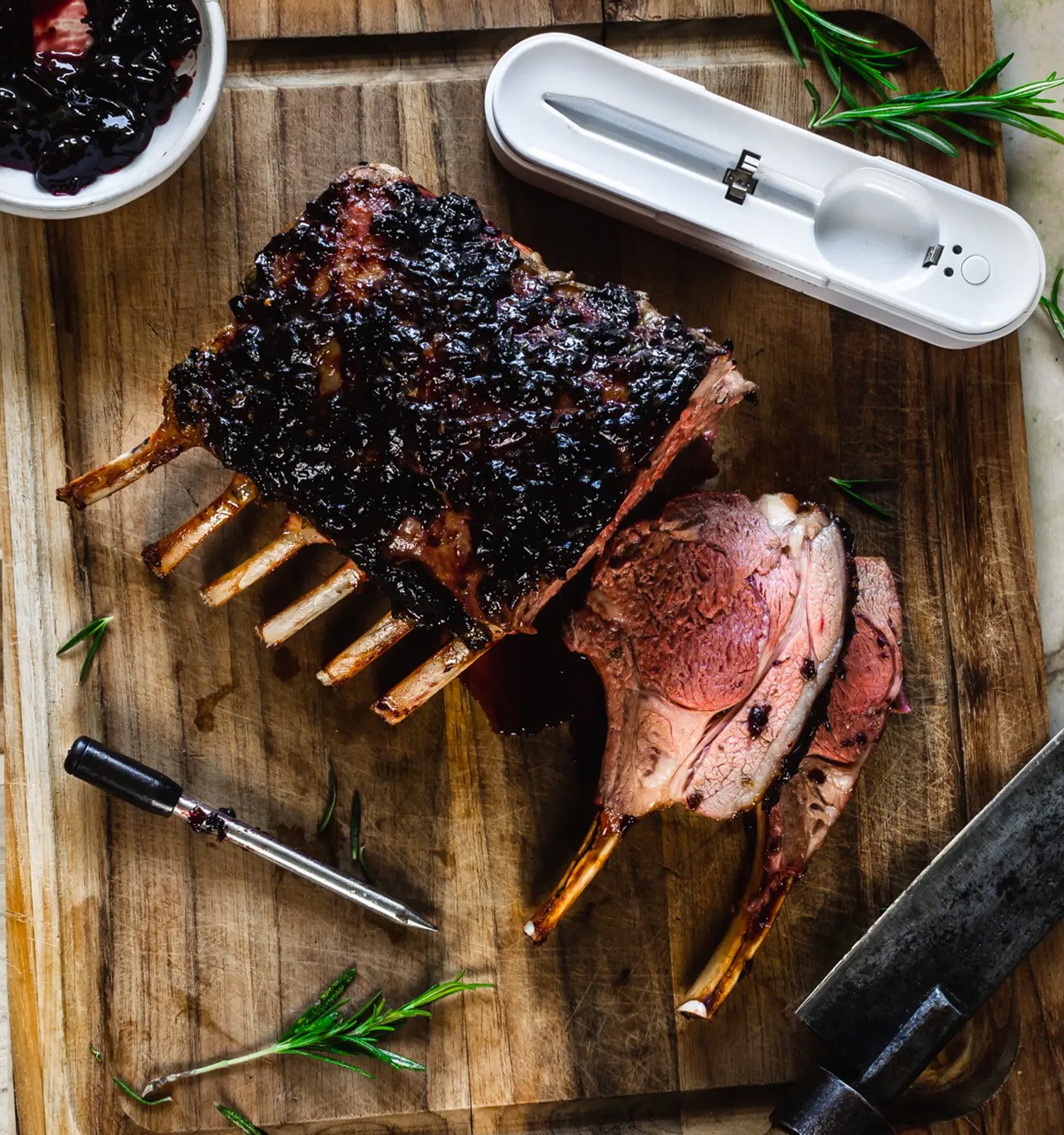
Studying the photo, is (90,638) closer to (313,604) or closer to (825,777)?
(313,604)

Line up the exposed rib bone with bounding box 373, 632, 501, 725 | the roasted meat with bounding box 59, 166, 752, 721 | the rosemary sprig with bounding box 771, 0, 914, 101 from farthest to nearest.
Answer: the rosemary sprig with bounding box 771, 0, 914, 101, the exposed rib bone with bounding box 373, 632, 501, 725, the roasted meat with bounding box 59, 166, 752, 721

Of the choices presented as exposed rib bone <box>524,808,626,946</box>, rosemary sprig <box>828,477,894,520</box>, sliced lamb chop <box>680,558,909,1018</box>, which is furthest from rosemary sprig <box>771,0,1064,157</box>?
exposed rib bone <box>524,808,626,946</box>

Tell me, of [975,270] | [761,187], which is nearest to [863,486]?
[975,270]

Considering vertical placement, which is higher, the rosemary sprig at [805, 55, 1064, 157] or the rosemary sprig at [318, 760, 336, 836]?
the rosemary sprig at [805, 55, 1064, 157]

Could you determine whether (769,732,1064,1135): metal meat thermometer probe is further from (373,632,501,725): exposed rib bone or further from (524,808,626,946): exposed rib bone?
(373,632,501,725): exposed rib bone

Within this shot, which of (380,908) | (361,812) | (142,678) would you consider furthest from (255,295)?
(380,908)

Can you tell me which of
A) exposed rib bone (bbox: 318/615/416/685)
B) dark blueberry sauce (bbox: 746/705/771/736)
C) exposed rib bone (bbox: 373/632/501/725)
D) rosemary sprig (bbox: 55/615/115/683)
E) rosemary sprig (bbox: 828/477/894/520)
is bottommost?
dark blueberry sauce (bbox: 746/705/771/736)

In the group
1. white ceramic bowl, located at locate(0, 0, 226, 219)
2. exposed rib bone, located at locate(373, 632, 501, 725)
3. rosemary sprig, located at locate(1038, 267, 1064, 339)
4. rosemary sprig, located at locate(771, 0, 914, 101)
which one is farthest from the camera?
rosemary sprig, located at locate(1038, 267, 1064, 339)
